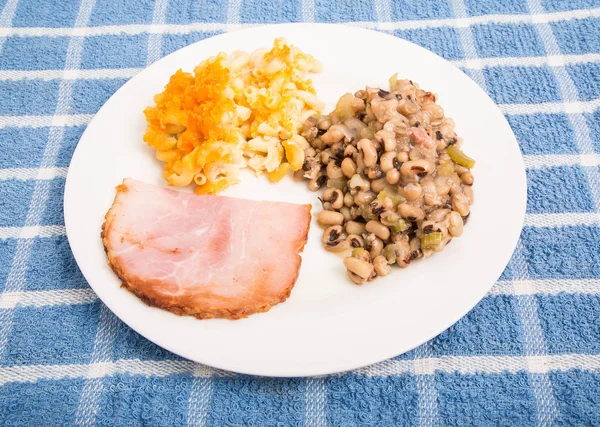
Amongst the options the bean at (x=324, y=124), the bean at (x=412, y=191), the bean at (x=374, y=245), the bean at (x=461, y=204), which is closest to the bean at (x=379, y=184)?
the bean at (x=412, y=191)

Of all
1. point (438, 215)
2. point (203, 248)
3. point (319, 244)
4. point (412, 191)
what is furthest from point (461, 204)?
point (203, 248)

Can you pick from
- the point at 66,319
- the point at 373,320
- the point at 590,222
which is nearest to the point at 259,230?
the point at 373,320

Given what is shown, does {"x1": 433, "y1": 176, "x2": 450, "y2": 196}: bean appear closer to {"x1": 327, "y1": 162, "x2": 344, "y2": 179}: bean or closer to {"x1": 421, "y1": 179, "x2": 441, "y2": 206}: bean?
{"x1": 421, "y1": 179, "x2": 441, "y2": 206}: bean

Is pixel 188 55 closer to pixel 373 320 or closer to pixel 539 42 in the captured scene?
pixel 373 320

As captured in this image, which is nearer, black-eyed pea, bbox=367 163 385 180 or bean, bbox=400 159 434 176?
bean, bbox=400 159 434 176

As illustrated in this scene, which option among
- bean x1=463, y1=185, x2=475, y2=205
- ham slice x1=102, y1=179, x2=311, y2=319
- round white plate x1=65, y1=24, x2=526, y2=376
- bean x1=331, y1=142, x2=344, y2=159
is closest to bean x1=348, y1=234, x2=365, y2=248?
round white plate x1=65, y1=24, x2=526, y2=376
